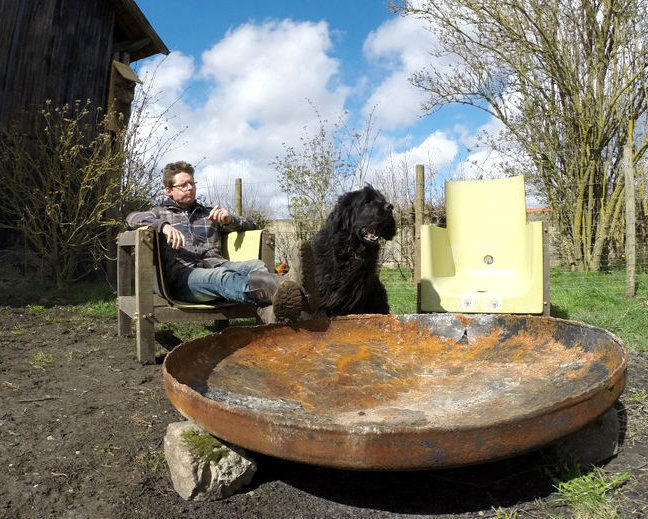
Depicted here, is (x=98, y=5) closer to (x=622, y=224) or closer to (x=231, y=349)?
(x=231, y=349)

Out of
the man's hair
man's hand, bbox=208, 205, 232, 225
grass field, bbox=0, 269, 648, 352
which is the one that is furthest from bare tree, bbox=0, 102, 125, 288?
man's hand, bbox=208, 205, 232, 225

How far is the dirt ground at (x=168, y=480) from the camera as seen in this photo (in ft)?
4.42

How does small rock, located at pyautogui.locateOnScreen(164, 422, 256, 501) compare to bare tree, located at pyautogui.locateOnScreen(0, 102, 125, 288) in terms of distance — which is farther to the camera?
bare tree, located at pyautogui.locateOnScreen(0, 102, 125, 288)

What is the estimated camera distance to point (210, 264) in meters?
3.04

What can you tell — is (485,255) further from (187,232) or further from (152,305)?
(152,305)

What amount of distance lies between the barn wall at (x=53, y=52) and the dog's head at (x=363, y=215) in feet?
13.9

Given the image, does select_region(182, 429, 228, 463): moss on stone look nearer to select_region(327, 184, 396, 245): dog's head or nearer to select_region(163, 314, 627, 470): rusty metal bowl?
select_region(163, 314, 627, 470): rusty metal bowl

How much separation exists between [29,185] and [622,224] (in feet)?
26.9

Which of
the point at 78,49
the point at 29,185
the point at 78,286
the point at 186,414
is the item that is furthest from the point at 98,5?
the point at 186,414

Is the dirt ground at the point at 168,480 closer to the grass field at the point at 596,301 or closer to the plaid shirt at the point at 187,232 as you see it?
the plaid shirt at the point at 187,232

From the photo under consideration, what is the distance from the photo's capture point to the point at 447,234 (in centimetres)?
385

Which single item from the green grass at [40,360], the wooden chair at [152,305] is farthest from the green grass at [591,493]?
the green grass at [40,360]

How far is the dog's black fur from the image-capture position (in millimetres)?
3283

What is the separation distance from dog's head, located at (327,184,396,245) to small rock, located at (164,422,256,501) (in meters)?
2.03
